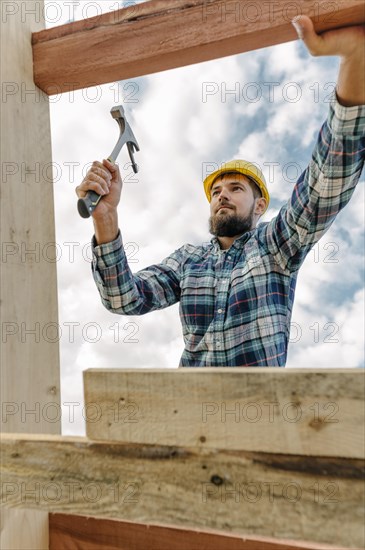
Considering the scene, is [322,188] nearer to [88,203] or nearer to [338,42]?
[338,42]

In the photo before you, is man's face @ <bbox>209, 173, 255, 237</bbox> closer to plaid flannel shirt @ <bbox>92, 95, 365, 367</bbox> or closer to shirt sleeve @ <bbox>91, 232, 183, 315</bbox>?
plaid flannel shirt @ <bbox>92, 95, 365, 367</bbox>

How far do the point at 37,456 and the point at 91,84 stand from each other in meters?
1.22

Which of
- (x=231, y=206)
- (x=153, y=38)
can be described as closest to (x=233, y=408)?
(x=153, y=38)

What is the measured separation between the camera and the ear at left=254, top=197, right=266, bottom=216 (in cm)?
216

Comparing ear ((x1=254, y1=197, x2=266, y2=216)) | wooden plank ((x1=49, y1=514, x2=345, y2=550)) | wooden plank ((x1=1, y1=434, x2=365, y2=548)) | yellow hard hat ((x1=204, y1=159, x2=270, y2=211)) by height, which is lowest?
wooden plank ((x1=49, y1=514, x2=345, y2=550))

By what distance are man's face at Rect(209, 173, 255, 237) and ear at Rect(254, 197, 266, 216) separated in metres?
0.04

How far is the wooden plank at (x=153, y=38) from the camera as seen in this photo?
4.67ft

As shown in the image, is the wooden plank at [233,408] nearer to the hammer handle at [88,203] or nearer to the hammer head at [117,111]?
the hammer handle at [88,203]

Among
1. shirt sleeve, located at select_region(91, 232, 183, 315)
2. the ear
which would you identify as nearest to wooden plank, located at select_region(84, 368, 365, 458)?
shirt sleeve, located at select_region(91, 232, 183, 315)

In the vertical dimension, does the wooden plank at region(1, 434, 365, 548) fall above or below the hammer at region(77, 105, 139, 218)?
below

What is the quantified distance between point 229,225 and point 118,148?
→ 1.75 feet

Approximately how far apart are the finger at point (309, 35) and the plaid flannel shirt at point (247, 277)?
341 mm

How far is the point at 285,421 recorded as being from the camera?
28.0 inches

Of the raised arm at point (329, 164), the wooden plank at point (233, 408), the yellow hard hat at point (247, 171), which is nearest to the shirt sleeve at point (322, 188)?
the raised arm at point (329, 164)
